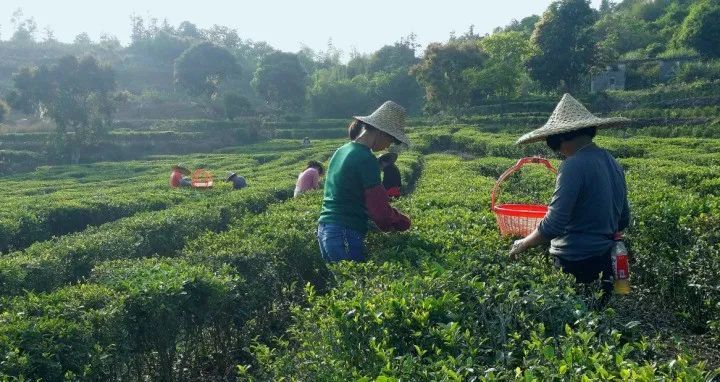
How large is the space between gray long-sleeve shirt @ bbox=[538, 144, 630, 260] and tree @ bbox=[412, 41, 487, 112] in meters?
38.7

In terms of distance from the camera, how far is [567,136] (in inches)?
162

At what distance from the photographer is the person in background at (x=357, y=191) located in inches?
182

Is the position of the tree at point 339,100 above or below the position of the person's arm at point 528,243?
above

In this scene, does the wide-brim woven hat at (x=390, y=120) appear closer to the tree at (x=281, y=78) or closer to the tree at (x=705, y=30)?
the tree at (x=705, y=30)

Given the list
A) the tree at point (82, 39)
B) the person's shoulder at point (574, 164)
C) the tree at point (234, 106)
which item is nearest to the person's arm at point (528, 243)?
the person's shoulder at point (574, 164)

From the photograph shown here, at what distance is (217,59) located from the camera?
6091 centimetres

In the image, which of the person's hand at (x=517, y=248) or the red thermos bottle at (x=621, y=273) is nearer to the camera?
the red thermos bottle at (x=621, y=273)

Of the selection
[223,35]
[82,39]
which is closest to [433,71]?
[223,35]

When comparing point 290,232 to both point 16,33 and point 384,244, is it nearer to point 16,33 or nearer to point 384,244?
point 384,244

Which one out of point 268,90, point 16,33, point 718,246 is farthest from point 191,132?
point 16,33

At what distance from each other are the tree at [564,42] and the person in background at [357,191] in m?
38.5

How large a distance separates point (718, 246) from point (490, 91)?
44.9 meters

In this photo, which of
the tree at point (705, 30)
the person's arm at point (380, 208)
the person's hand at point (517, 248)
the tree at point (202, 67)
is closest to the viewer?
the person's hand at point (517, 248)

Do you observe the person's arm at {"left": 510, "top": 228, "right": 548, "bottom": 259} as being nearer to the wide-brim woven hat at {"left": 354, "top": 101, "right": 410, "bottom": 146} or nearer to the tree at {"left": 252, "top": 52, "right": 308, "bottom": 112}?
→ the wide-brim woven hat at {"left": 354, "top": 101, "right": 410, "bottom": 146}
